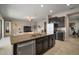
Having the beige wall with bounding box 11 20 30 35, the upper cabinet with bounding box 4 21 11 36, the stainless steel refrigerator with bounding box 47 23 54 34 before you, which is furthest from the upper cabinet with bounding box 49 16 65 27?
the upper cabinet with bounding box 4 21 11 36

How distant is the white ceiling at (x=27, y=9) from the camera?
1.82 metres

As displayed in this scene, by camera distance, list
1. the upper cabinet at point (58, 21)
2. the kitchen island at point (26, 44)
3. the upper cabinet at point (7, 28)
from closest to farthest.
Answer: the kitchen island at point (26, 44) → the upper cabinet at point (7, 28) → the upper cabinet at point (58, 21)

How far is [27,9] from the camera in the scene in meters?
1.86

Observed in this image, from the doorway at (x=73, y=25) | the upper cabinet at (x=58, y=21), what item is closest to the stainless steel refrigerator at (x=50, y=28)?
the upper cabinet at (x=58, y=21)

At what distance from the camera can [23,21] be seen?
1909 millimetres

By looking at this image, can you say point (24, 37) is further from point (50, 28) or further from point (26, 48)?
point (50, 28)

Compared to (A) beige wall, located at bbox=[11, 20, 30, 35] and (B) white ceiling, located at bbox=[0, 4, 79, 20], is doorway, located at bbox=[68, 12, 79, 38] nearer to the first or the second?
(B) white ceiling, located at bbox=[0, 4, 79, 20]

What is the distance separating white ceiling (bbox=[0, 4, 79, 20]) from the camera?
1.82 m

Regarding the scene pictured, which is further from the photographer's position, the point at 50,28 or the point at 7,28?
the point at 50,28

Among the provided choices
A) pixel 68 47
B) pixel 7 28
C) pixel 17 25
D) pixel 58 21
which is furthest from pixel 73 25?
pixel 7 28

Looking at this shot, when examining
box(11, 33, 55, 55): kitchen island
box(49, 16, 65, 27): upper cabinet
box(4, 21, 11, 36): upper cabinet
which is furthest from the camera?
box(49, 16, 65, 27): upper cabinet

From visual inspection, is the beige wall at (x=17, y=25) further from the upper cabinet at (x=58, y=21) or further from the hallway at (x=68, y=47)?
the hallway at (x=68, y=47)
